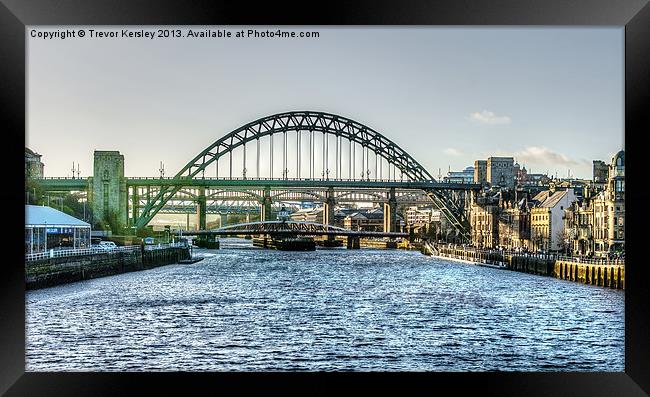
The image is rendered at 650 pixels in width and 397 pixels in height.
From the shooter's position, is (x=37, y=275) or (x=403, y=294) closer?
(x=37, y=275)

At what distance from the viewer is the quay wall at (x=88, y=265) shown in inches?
1058

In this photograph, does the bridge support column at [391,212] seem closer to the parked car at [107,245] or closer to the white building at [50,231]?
the parked car at [107,245]

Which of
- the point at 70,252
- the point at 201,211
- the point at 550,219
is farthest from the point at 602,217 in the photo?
the point at 201,211

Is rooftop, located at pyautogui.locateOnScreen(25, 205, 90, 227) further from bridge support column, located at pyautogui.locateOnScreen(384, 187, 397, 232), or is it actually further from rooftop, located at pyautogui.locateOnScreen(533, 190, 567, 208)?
bridge support column, located at pyautogui.locateOnScreen(384, 187, 397, 232)

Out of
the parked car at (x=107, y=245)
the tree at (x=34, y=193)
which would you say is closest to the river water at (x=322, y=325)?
the parked car at (x=107, y=245)

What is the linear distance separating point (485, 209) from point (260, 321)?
1530 inches

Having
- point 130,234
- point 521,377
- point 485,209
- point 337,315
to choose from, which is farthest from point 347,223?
point 521,377

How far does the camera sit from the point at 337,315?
23047 mm

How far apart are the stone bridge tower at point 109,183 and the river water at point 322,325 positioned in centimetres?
804

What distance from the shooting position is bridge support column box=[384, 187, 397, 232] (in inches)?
2532

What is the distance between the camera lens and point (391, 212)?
64.8 meters

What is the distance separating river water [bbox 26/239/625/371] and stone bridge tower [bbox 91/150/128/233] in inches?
317
